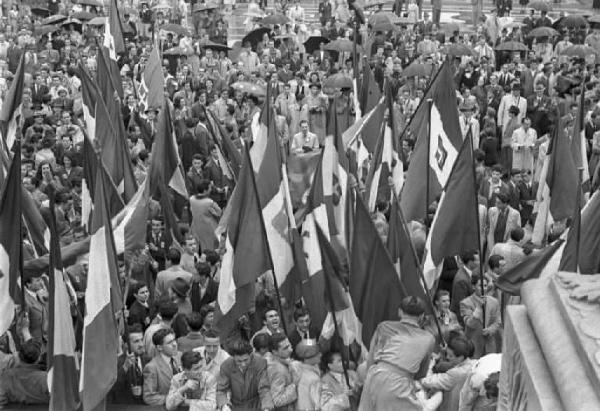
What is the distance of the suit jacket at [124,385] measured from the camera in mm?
10555

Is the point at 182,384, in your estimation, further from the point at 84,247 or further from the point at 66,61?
the point at 66,61

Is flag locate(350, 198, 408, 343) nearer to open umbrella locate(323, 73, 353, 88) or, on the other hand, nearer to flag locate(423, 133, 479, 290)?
flag locate(423, 133, 479, 290)

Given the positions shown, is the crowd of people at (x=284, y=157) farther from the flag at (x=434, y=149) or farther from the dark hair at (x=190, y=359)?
the flag at (x=434, y=149)

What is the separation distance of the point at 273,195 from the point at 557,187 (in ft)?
11.2

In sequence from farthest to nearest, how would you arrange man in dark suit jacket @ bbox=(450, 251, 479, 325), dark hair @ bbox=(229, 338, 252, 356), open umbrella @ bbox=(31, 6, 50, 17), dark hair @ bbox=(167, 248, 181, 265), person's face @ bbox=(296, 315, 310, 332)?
open umbrella @ bbox=(31, 6, 50, 17) < dark hair @ bbox=(167, 248, 181, 265) < man in dark suit jacket @ bbox=(450, 251, 479, 325) < person's face @ bbox=(296, 315, 310, 332) < dark hair @ bbox=(229, 338, 252, 356)

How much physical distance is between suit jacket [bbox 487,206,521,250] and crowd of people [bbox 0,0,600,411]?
2 centimetres

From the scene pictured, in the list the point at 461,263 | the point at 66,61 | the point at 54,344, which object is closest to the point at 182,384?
the point at 54,344

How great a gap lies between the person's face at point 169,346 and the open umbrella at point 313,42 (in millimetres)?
20049

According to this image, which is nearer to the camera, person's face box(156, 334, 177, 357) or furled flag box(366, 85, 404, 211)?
person's face box(156, 334, 177, 357)

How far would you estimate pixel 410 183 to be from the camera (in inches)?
549

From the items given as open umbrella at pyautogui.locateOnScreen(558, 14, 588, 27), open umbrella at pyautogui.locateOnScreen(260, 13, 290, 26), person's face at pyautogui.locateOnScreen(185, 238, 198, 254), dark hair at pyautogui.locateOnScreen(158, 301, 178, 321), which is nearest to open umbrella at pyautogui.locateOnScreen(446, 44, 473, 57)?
open umbrella at pyautogui.locateOnScreen(558, 14, 588, 27)

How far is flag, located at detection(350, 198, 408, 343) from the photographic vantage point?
34.4 feet

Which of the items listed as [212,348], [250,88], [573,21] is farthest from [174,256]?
[573,21]

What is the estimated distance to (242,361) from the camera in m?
9.69
